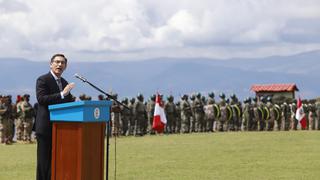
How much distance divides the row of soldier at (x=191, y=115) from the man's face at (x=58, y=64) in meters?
15.0

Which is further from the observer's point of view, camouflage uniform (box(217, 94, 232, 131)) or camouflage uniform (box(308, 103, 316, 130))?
camouflage uniform (box(308, 103, 316, 130))

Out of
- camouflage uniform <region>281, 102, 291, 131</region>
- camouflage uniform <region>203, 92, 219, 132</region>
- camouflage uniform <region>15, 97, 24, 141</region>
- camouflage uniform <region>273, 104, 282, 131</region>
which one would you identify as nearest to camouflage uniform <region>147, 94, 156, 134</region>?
camouflage uniform <region>203, 92, 219, 132</region>

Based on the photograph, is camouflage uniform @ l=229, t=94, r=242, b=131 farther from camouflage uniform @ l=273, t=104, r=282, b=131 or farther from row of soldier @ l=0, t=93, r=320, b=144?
camouflage uniform @ l=273, t=104, r=282, b=131

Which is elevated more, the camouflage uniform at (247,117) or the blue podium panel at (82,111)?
the camouflage uniform at (247,117)

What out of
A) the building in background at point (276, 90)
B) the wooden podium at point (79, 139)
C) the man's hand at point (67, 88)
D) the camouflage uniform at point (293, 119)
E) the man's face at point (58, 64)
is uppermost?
the building in background at point (276, 90)

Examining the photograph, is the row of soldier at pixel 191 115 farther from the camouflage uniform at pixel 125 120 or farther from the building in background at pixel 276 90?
the building in background at pixel 276 90

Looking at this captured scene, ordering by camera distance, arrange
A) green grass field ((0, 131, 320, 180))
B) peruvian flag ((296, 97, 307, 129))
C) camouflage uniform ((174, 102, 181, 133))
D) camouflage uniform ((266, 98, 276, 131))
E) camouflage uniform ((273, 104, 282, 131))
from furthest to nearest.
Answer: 1. camouflage uniform ((273, 104, 282, 131))
2. camouflage uniform ((266, 98, 276, 131))
3. peruvian flag ((296, 97, 307, 129))
4. camouflage uniform ((174, 102, 181, 133))
5. green grass field ((0, 131, 320, 180))

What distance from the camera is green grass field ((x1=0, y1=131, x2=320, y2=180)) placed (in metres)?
12.3

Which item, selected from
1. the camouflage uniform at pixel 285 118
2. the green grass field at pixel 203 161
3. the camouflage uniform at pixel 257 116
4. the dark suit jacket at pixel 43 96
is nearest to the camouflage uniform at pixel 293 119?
the camouflage uniform at pixel 285 118

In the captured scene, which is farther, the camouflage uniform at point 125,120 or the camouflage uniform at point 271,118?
the camouflage uniform at point 271,118

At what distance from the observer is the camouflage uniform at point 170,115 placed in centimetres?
3073

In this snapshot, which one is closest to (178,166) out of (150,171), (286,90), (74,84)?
(150,171)

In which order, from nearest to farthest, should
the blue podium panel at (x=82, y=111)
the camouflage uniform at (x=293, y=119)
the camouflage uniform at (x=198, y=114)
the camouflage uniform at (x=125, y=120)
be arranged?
the blue podium panel at (x=82, y=111) → the camouflage uniform at (x=125, y=120) → the camouflage uniform at (x=198, y=114) → the camouflage uniform at (x=293, y=119)

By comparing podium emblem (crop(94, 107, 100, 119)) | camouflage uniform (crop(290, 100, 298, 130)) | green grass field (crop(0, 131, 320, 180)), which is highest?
camouflage uniform (crop(290, 100, 298, 130))
